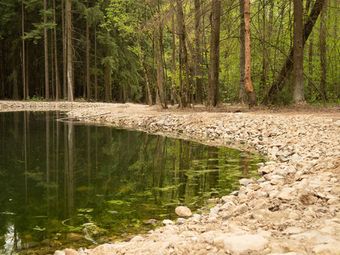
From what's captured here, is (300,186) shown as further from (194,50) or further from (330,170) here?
(194,50)

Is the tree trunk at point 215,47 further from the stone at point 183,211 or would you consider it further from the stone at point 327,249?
the stone at point 327,249

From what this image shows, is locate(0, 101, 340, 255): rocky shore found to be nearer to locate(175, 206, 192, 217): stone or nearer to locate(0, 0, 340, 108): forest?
locate(175, 206, 192, 217): stone

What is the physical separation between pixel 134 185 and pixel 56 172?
1995mm

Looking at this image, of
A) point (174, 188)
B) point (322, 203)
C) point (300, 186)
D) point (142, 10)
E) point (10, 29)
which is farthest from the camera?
point (10, 29)

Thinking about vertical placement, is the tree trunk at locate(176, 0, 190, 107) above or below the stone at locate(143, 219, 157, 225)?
above

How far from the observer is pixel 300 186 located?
5.25 m

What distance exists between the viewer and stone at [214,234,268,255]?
3352 mm

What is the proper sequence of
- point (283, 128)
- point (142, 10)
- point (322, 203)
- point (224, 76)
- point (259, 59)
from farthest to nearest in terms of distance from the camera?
point (224, 76) < point (142, 10) < point (259, 59) < point (283, 128) < point (322, 203)

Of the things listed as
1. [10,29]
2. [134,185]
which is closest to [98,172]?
[134,185]

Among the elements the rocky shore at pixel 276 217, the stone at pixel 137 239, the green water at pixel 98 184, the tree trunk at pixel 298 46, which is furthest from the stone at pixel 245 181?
the tree trunk at pixel 298 46

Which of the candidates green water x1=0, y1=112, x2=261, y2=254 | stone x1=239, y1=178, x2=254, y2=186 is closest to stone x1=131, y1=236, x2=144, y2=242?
green water x1=0, y1=112, x2=261, y2=254

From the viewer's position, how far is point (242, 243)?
343 cm

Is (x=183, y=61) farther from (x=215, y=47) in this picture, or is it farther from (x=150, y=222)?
(x=150, y=222)

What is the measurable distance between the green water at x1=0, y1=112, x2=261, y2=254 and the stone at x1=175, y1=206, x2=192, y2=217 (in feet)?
0.34
